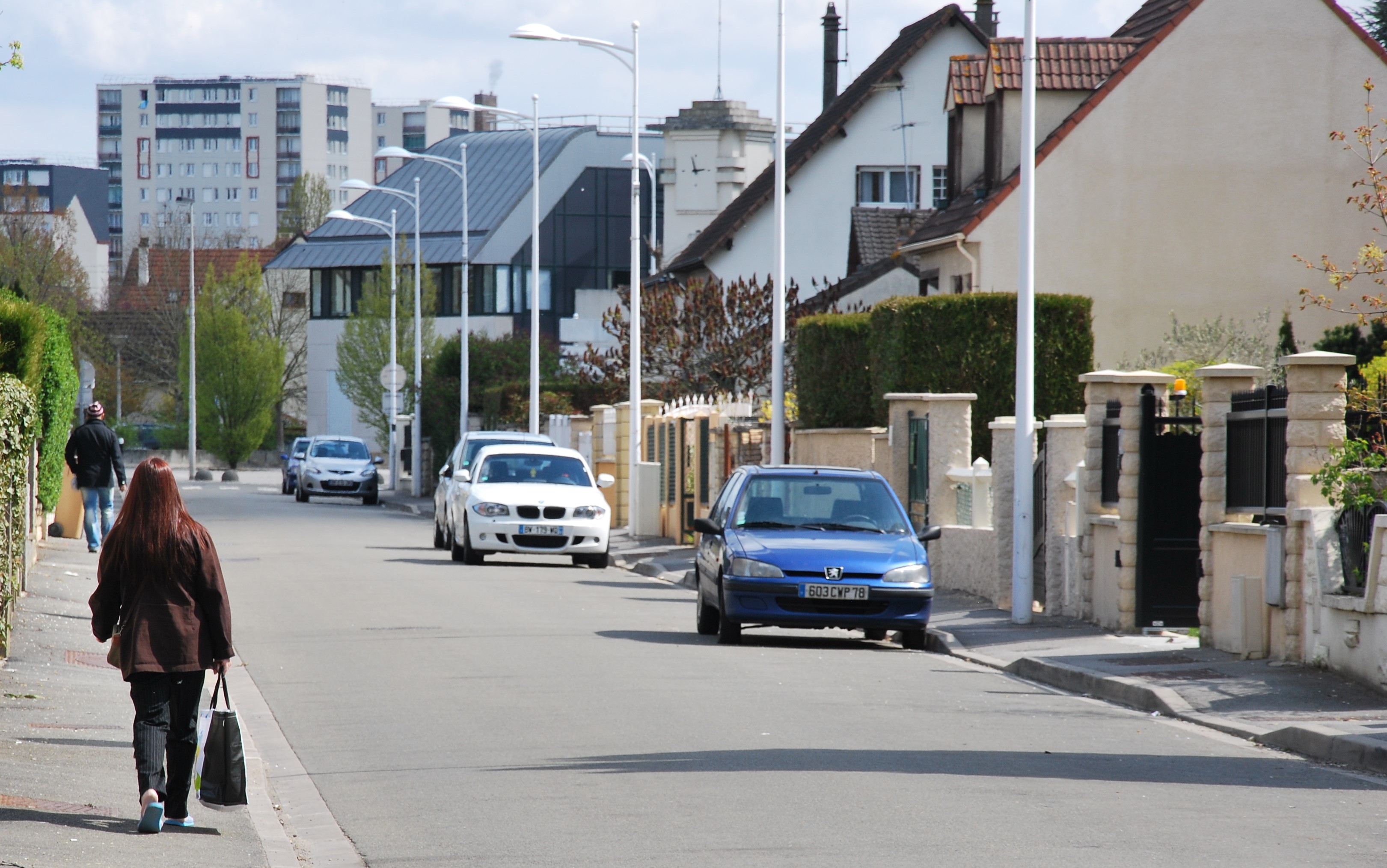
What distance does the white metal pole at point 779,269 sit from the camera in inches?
1051

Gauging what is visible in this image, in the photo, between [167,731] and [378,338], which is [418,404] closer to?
[378,338]

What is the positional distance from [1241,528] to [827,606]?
11.0 feet

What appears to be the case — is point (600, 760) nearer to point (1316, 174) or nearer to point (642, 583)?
point (642, 583)

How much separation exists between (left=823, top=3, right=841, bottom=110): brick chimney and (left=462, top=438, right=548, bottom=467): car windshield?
1378 inches

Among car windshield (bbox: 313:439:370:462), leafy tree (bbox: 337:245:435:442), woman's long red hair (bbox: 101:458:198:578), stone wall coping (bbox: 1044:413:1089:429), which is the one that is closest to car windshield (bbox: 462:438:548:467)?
stone wall coping (bbox: 1044:413:1089:429)

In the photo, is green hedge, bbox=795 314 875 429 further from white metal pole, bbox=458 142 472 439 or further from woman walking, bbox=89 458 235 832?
white metal pole, bbox=458 142 472 439

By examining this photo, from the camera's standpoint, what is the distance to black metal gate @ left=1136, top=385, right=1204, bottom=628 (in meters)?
17.0

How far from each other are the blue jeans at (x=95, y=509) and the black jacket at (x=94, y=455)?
0.15 meters

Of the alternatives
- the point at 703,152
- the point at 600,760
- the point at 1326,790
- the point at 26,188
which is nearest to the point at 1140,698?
the point at 1326,790

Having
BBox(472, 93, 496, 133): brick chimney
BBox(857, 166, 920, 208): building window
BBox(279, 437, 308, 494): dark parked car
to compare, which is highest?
BBox(472, 93, 496, 133): brick chimney

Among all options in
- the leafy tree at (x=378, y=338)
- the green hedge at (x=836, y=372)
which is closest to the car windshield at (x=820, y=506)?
the green hedge at (x=836, y=372)

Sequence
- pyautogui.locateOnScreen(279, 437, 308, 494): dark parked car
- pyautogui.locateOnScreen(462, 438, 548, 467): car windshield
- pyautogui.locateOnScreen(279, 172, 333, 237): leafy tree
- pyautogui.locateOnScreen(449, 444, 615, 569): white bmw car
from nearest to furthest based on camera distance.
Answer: pyautogui.locateOnScreen(449, 444, 615, 569): white bmw car, pyautogui.locateOnScreen(462, 438, 548, 467): car windshield, pyautogui.locateOnScreen(279, 437, 308, 494): dark parked car, pyautogui.locateOnScreen(279, 172, 333, 237): leafy tree

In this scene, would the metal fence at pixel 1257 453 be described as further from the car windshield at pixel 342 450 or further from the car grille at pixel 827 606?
the car windshield at pixel 342 450

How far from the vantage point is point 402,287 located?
76312mm
